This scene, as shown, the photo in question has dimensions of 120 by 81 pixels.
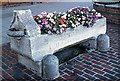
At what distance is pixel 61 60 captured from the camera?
14.6ft

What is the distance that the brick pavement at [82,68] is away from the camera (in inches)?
148

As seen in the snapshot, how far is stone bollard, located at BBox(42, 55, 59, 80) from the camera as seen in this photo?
12.0ft

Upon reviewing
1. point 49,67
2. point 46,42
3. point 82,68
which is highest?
point 46,42

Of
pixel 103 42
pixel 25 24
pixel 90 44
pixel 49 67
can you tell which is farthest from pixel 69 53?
pixel 25 24

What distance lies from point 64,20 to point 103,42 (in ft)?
3.50

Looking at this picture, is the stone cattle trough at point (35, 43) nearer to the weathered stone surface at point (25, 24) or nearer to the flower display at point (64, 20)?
the weathered stone surface at point (25, 24)

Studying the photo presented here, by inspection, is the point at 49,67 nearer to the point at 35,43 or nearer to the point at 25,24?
the point at 35,43

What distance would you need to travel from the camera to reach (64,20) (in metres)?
4.12

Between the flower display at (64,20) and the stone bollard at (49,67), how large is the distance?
17.9 inches

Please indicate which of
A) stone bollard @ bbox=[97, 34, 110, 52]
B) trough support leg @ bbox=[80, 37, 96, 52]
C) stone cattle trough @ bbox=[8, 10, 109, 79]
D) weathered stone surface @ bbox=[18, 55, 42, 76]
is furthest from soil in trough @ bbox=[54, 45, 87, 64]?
weathered stone surface @ bbox=[18, 55, 42, 76]

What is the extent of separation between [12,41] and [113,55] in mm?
2027

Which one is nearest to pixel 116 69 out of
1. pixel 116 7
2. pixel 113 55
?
pixel 113 55

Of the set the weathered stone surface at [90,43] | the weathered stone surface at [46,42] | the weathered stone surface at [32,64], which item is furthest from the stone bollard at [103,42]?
the weathered stone surface at [32,64]

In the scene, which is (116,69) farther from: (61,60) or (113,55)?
(61,60)
